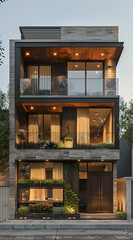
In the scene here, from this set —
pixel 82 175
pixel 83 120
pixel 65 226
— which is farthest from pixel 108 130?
pixel 65 226

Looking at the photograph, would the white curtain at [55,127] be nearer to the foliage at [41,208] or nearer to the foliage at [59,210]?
the foliage at [41,208]

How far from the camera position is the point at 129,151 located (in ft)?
96.8

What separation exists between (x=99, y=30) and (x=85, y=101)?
4.99 metres

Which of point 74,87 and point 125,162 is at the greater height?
point 74,87

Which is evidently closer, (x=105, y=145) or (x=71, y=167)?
(x=105, y=145)

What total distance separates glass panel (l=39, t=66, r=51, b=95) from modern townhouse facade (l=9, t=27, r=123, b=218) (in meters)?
0.07

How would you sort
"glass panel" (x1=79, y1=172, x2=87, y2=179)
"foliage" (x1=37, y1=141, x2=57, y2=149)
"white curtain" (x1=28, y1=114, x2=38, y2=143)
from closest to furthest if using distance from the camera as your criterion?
"foliage" (x1=37, y1=141, x2=57, y2=149) < "glass panel" (x1=79, y1=172, x2=87, y2=179) < "white curtain" (x1=28, y1=114, x2=38, y2=143)

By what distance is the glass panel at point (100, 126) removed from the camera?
22.1 m

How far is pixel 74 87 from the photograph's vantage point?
860 inches

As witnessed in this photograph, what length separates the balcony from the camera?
2170cm

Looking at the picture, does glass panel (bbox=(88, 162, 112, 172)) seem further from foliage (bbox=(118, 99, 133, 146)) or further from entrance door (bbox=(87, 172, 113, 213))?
foliage (bbox=(118, 99, 133, 146))

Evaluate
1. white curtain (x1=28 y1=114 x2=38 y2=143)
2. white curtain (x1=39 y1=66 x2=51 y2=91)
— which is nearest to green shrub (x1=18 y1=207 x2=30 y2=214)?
white curtain (x1=28 y1=114 x2=38 y2=143)

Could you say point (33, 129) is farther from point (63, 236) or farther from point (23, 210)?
point (63, 236)

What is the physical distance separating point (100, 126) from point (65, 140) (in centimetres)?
288
